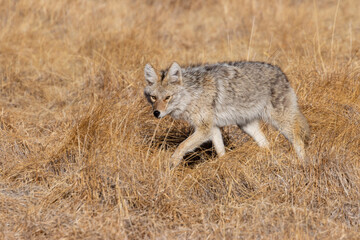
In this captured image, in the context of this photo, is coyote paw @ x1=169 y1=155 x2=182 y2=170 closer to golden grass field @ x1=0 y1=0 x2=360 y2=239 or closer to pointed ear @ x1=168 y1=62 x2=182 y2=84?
golden grass field @ x1=0 y1=0 x2=360 y2=239

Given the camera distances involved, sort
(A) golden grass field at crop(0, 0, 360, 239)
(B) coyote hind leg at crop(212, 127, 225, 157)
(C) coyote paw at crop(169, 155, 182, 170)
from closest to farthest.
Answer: (A) golden grass field at crop(0, 0, 360, 239)
(C) coyote paw at crop(169, 155, 182, 170)
(B) coyote hind leg at crop(212, 127, 225, 157)

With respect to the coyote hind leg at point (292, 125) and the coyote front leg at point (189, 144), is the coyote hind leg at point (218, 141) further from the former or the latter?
the coyote hind leg at point (292, 125)

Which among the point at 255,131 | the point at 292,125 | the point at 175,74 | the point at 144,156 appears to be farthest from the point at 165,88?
the point at 292,125

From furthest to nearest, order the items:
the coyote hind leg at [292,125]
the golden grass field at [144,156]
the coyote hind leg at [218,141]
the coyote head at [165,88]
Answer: the coyote hind leg at [218,141]
the coyote hind leg at [292,125]
the coyote head at [165,88]
the golden grass field at [144,156]

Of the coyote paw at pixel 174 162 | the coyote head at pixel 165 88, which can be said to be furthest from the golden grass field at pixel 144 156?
the coyote head at pixel 165 88

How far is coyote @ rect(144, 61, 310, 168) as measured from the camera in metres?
6.27

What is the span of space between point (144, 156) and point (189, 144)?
61 cm

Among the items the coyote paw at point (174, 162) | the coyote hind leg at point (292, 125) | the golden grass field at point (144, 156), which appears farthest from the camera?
the coyote hind leg at point (292, 125)

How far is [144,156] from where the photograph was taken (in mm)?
5793

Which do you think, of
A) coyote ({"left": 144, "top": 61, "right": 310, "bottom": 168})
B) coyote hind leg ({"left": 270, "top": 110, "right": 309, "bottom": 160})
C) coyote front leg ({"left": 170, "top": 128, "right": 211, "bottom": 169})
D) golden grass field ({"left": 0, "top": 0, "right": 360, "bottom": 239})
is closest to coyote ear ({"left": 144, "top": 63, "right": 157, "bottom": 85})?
coyote ({"left": 144, "top": 61, "right": 310, "bottom": 168})

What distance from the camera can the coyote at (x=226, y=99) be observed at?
6270mm

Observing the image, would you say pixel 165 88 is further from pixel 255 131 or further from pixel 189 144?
pixel 255 131

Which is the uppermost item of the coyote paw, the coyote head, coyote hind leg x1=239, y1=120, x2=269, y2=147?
the coyote head

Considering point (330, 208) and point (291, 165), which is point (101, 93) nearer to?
point (291, 165)
